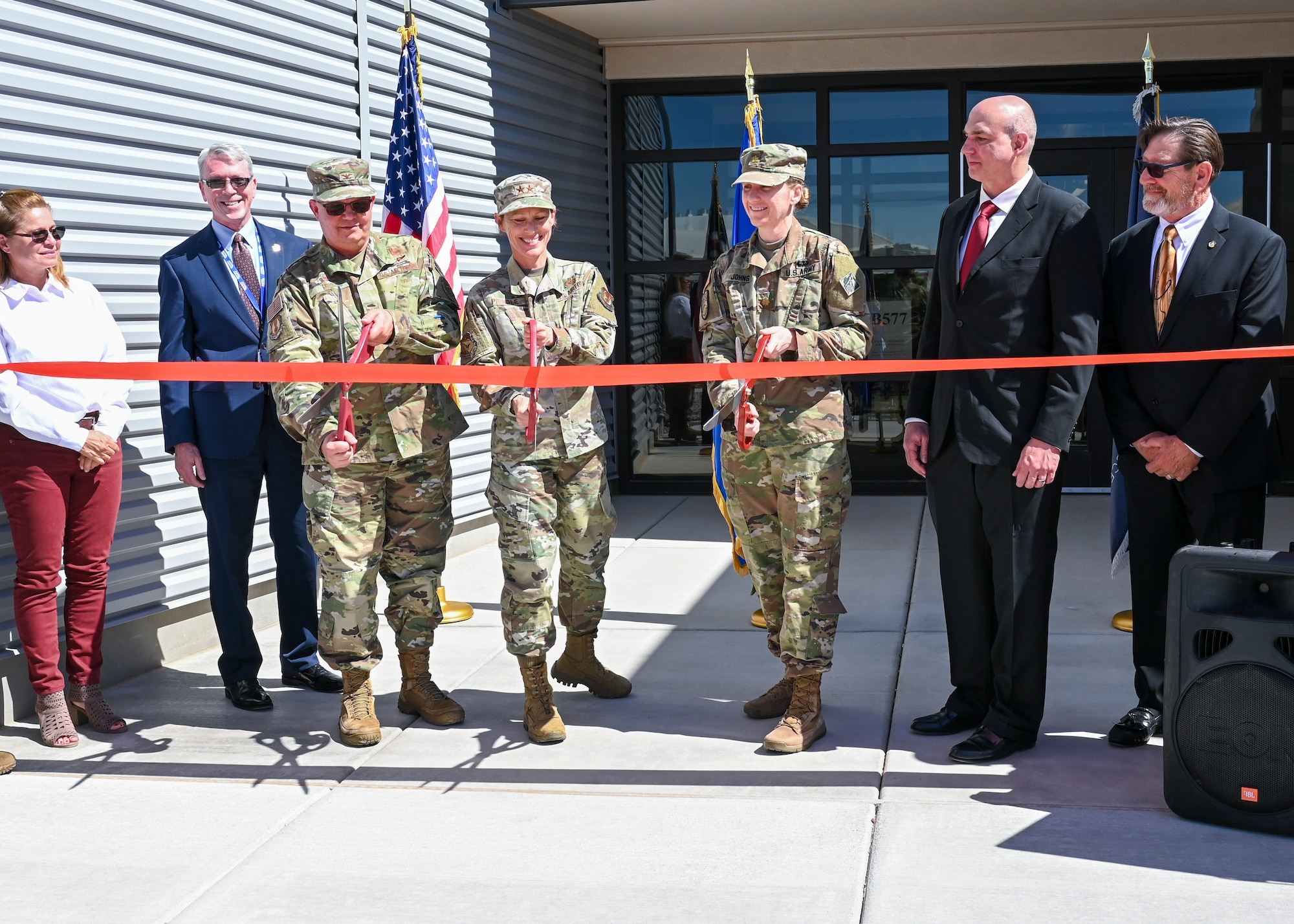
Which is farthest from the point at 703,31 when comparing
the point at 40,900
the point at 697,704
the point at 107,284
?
the point at 40,900

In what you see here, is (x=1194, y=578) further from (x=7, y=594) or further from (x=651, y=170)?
(x=651, y=170)

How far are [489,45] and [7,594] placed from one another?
5.28m

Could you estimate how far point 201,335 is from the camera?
16.1 feet

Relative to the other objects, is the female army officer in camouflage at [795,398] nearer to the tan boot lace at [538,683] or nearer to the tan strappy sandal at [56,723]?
the tan boot lace at [538,683]

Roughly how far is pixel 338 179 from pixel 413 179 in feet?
6.84

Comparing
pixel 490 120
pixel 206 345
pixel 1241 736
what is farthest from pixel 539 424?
pixel 490 120

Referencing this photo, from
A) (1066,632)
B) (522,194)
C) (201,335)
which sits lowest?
(1066,632)

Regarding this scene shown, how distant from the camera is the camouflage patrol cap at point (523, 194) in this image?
167 inches

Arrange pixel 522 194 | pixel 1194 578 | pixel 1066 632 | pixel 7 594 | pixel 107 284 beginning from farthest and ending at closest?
pixel 1066 632, pixel 107 284, pixel 7 594, pixel 522 194, pixel 1194 578

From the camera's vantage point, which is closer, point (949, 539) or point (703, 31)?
point (949, 539)

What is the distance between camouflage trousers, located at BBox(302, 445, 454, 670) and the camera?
4.38 meters

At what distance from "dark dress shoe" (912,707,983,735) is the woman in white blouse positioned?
2934 millimetres

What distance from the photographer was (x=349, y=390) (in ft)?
14.3

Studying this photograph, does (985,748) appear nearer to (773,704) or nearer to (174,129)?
(773,704)
